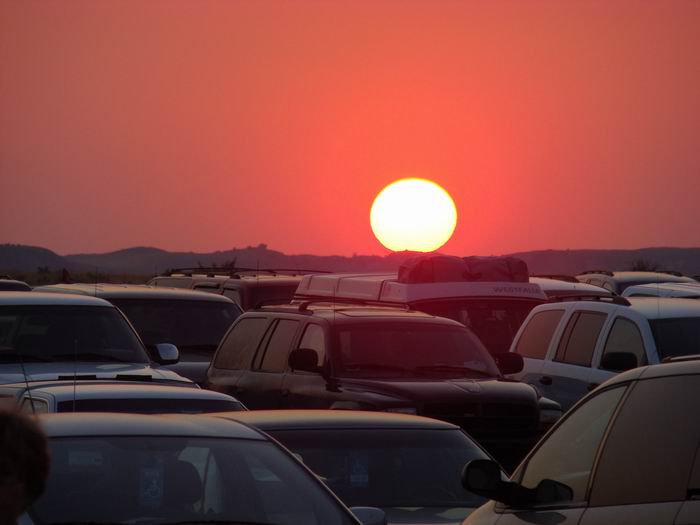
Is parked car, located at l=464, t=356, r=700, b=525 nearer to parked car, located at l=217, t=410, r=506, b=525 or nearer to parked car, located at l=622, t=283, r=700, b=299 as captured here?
parked car, located at l=217, t=410, r=506, b=525

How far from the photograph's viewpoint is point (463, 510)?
8750mm

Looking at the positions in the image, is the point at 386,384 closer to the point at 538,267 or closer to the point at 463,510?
the point at 463,510

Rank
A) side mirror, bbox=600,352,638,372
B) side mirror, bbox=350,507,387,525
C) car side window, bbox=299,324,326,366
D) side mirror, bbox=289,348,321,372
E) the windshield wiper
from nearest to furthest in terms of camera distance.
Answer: side mirror, bbox=350,507,387,525, side mirror, bbox=600,352,638,372, side mirror, bbox=289,348,321,372, the windshield wiper, car side window, bbox=299,324,326,366

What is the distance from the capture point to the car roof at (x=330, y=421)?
8.82 m

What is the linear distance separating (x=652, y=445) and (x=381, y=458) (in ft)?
9.98

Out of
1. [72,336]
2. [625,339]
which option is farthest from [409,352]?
[72,336]

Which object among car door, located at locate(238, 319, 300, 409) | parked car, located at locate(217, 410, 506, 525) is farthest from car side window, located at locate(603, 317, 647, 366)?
parked car, located at locate(217, 410, 506, 525)

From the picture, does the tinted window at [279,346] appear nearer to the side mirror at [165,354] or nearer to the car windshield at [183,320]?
the side mirror at [165,354]

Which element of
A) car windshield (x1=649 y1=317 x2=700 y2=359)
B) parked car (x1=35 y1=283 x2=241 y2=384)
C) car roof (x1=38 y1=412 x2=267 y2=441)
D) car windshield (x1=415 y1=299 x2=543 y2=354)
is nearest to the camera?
car roof (x1=38 y1=412 x2=267 y2=441)

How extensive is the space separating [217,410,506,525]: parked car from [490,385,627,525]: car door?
169cm

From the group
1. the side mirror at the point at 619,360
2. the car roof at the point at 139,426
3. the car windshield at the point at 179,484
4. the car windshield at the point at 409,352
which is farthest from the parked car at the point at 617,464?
the car windshield at the point at 409,352

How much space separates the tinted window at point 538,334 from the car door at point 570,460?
31.8 ft

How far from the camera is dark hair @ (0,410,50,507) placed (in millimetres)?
3328

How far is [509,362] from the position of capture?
1510 centimetres
